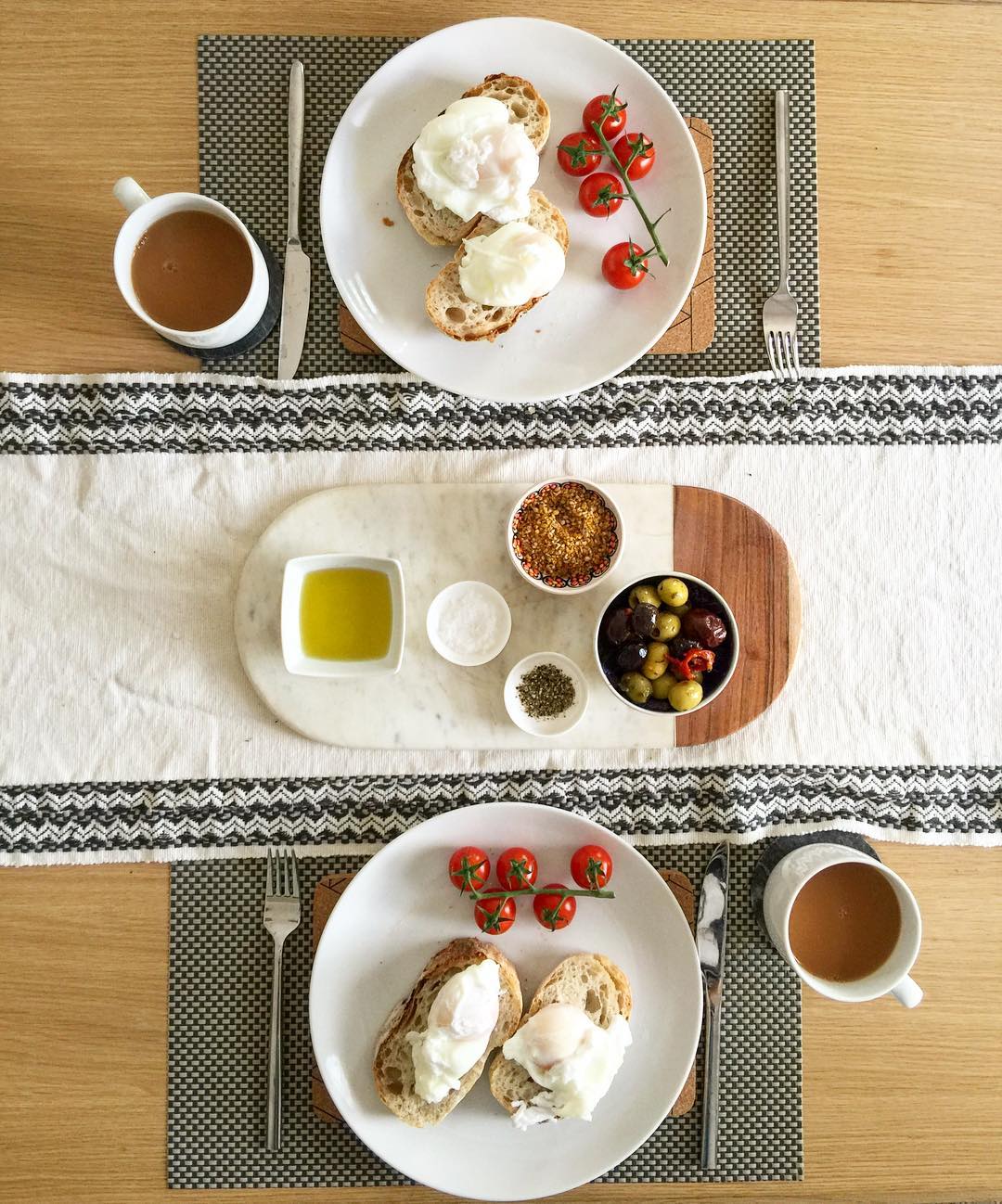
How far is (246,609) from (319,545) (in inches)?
6.2

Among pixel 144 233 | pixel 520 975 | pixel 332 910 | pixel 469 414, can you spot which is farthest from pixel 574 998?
pixel 144 233

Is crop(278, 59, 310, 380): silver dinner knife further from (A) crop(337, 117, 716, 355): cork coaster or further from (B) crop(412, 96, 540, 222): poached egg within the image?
(B) crop(412, 96, 540, 222): poached egg

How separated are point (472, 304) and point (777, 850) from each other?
1.00m

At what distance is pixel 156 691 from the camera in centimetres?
153

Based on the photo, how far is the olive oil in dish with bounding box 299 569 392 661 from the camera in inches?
56.7

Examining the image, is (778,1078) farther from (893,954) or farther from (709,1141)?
(893,954)

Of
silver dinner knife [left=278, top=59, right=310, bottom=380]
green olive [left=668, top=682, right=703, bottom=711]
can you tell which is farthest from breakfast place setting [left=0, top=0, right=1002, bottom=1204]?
green olive [left=668, top=682, right=703, bottom=711]

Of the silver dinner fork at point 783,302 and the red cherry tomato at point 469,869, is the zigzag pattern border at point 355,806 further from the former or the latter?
the silver dinner fork at point 783,302

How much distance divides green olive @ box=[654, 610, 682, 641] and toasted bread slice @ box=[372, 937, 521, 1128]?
0.56 metres

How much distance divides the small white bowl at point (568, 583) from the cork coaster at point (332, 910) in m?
0.50

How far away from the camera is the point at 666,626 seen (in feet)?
4.52

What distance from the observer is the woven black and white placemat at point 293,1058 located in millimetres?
1489

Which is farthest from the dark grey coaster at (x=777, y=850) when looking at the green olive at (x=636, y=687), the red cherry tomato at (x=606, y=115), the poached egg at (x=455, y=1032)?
the red cherry tomato at (x=606, y=115)

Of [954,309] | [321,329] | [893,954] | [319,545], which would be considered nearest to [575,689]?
[319,545]
